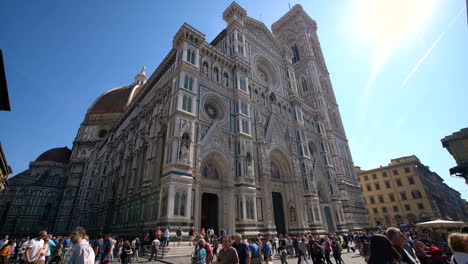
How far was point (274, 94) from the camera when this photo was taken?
2652 cm

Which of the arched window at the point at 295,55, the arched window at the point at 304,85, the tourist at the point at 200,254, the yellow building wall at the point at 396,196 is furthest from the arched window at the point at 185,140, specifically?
the yellow building wall at the point at 396,196

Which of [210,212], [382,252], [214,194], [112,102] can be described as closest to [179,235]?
[210,212]

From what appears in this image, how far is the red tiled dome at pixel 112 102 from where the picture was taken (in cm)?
4909

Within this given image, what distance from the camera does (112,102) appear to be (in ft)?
169

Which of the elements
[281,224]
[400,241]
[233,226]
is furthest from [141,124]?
[400,241]

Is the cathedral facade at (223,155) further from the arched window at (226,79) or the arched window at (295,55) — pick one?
the arched window at (295,55)

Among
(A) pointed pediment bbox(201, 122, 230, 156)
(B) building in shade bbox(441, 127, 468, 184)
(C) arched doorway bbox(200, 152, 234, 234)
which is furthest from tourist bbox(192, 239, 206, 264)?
(B) building in shade bbox(441, 127, 468, 184)

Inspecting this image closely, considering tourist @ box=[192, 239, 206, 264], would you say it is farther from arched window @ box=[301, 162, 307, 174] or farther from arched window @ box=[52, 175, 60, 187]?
arched window @ box=[52, 175, 60, 187]

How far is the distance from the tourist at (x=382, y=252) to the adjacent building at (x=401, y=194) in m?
48.0

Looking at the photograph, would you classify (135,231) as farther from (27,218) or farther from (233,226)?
(27,218)

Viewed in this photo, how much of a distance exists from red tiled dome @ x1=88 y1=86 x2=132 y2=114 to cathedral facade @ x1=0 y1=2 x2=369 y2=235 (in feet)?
48.9

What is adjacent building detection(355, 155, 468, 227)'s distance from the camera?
39.5m

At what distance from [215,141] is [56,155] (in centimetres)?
4275

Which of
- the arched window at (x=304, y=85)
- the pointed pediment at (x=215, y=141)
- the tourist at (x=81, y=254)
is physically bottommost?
the tourist at (x=81, y=254)
